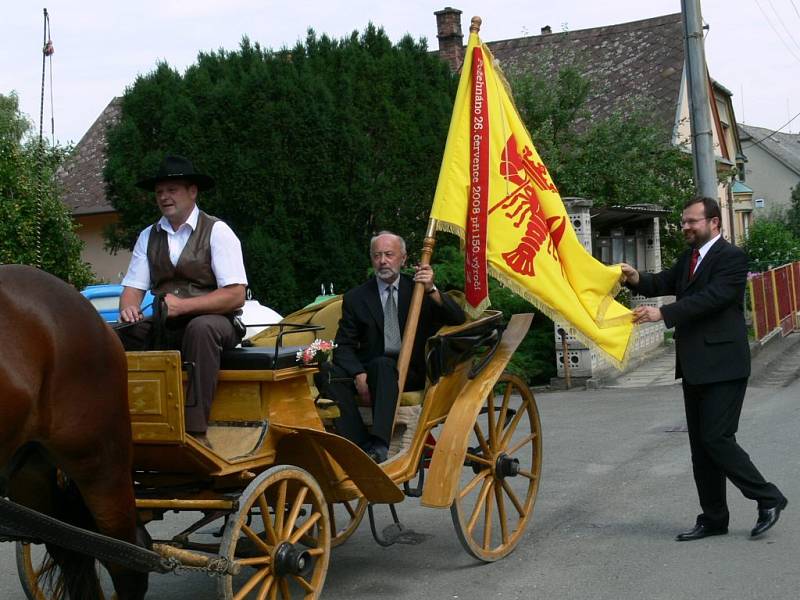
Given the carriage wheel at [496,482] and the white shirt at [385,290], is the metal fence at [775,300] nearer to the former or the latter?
the carriage wheel at [496,482]

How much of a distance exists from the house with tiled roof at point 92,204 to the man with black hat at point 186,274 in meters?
20.2

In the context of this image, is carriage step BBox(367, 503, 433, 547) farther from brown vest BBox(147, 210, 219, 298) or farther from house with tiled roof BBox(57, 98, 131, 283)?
house with tiled roof BBox(57, 98, 131, 283)

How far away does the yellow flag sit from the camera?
6293mm

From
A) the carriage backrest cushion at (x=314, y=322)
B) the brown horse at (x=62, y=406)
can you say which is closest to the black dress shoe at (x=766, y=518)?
the carriage backrest cushion at (x=314, y=322)

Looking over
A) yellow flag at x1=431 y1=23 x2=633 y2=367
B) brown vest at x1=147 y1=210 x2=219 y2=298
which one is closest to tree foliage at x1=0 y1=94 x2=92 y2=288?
yellow flag at x1=431 y1=23 x2=633 y2=367

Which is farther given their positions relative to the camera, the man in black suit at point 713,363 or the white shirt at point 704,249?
the white shirt at point 704,249

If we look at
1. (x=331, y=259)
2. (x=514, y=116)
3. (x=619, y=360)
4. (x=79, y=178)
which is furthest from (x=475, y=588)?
(x=79, y=178)

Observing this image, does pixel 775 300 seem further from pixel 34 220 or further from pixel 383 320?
pixel 383 320

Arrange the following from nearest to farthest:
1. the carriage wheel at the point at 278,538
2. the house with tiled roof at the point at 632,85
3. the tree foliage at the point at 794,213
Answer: the carriage wheel at the point at 278,538, the house with tiled roof at the point at 632,85, the tree foliage at the point at 794,213

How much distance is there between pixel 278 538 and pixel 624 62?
2763 cm

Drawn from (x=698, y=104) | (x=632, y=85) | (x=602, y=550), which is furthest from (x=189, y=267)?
(x=632, y=85)

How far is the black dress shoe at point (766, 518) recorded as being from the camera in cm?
614

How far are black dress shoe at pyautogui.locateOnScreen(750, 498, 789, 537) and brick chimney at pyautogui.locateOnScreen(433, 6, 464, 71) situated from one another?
22658 mm

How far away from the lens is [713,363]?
6.19 meters
